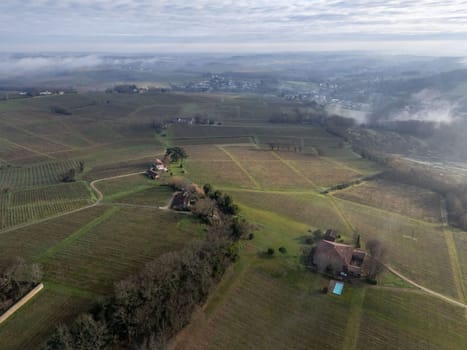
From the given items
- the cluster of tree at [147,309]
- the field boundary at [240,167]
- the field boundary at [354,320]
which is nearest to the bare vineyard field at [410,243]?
the field boundary at [354,320]

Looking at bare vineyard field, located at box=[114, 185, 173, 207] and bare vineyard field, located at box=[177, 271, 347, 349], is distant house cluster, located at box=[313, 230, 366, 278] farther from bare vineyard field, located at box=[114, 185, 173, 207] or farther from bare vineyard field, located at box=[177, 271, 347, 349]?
bare vineyard field, located at box=[114, 185, 173, 207]

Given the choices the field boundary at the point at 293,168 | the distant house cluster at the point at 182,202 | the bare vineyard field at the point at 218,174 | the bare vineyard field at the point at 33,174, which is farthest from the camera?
the field boundary at the point at 293,168

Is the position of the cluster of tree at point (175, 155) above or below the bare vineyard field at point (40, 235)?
above

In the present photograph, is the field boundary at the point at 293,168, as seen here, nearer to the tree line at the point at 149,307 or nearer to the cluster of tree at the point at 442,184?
the cluster of tree at the point at 442,184

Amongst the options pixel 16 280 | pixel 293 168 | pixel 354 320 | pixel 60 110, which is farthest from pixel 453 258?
pixel 60 110

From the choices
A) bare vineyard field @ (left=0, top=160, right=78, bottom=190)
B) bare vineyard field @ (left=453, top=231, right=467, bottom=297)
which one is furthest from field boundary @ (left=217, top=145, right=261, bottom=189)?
bare vineyard field @ (left=0, top=160, right=78, bottom=190)

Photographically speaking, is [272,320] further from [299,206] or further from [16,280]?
[299,206]
